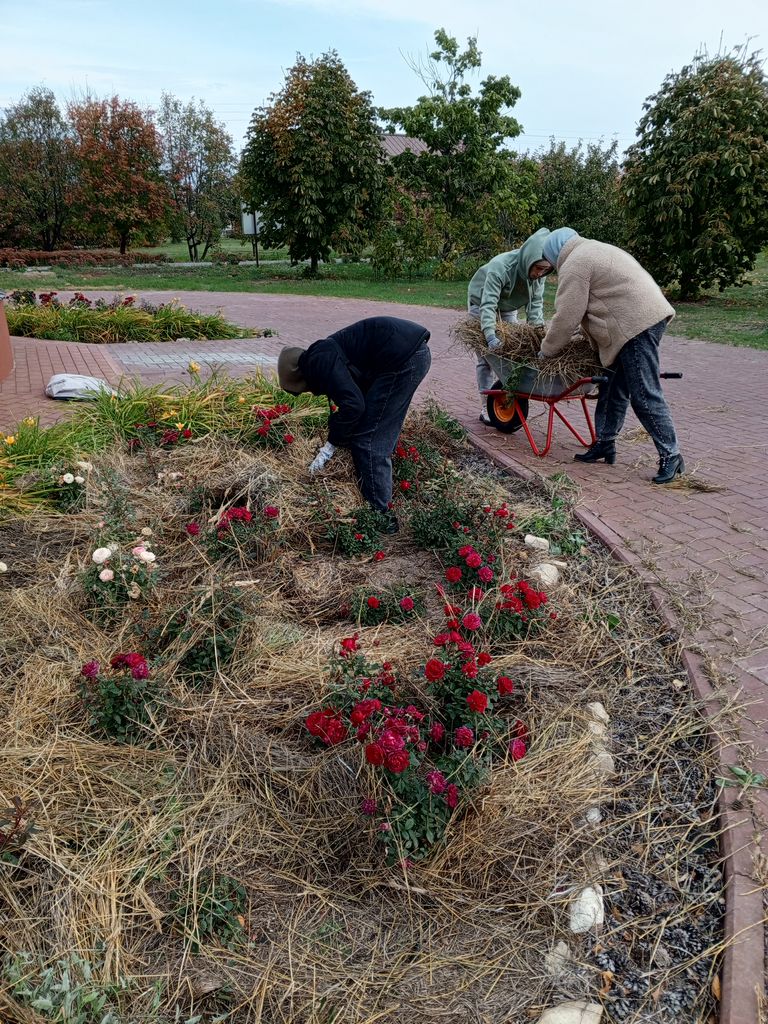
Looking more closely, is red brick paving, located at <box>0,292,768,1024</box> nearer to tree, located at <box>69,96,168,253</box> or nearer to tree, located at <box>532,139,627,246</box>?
tree, located at <box>532,139,627,246</box>

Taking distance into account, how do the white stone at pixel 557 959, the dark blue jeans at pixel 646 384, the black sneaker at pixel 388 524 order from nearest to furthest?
the white stone at pixel 557 959
the black sneaker at pixel 388 524
the dark blue jeans at pixel 646 384

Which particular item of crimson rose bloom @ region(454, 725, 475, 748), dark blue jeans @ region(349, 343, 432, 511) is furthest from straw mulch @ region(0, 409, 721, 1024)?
dark blue jeans @ region(349, 343, 432, 511)

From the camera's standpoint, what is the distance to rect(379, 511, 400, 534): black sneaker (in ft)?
13.6

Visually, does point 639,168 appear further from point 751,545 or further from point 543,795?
point 543,795

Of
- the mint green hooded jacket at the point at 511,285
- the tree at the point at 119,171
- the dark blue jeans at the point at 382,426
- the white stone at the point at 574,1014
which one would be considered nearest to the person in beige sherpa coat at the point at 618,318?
the mint green hooded jacket at the point at 511,285

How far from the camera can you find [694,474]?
5090mm

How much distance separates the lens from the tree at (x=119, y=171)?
25.2m

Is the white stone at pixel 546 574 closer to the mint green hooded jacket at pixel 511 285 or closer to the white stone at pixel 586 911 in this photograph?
the white stone at pixel 586 911

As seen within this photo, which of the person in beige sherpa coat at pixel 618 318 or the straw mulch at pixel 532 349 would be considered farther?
the straw mulch at pixel 532 349

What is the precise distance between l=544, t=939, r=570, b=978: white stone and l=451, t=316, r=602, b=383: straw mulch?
3.65 m

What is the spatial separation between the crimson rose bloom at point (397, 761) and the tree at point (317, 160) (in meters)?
20.8

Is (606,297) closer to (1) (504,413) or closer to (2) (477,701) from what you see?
(1) (504,413)

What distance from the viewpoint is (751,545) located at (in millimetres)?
4055

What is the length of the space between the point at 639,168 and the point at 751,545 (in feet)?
46.7
